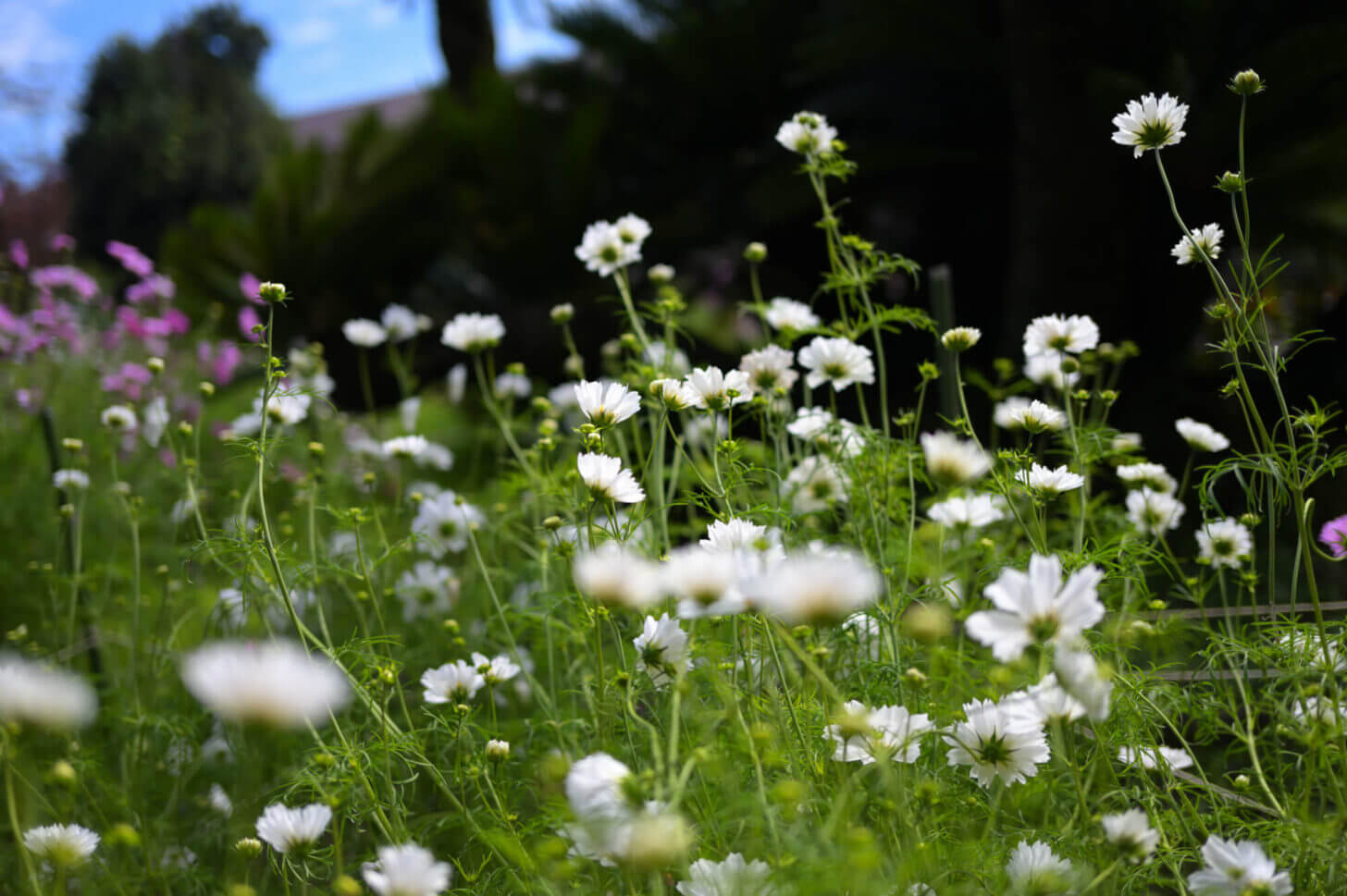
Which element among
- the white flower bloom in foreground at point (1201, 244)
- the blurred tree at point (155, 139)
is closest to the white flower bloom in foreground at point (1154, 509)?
the white flower bloom in foreground at point (1201, 244)

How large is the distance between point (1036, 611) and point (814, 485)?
614 mm

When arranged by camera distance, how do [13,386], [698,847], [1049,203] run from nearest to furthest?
[698,847], [1049,203], [13,386]

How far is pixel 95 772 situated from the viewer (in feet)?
3.52

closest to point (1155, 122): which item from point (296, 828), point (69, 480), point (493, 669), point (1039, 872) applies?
point (1039, 872)

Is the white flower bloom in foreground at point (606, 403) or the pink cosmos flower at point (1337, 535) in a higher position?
the white flower bloom in foreground at point (606, 403)

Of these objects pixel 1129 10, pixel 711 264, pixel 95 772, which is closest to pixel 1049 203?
pixel 1129 10

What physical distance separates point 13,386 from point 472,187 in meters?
1.70

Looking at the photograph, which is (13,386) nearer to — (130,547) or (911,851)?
(130,547)

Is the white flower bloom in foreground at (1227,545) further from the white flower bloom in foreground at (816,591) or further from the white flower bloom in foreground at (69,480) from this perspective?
the white flower bloom in foreground at (69,480)

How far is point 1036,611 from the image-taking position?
494 mm

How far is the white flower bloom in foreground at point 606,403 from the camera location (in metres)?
0.74

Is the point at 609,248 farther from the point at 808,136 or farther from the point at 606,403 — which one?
the point at 606,403

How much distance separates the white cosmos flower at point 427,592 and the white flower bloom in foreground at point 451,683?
481mm

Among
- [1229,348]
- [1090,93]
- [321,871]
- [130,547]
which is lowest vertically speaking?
[321,871]
